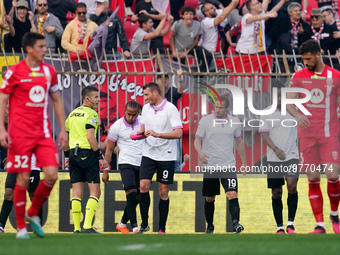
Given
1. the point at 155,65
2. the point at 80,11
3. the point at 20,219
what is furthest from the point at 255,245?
the point at 80,11

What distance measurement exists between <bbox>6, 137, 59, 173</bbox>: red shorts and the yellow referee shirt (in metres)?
3.17

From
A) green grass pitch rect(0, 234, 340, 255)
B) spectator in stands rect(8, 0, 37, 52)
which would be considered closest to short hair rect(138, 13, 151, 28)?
spectator in stands rect(8, 0, 37, 52)

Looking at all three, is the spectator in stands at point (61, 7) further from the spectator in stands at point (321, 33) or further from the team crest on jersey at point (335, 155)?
the team crest on jersey at point (335, 155)

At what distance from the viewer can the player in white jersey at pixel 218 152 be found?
12891 mm

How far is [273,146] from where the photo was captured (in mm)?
12938

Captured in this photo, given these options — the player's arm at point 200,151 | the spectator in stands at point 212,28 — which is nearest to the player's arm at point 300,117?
the player's arm at point 200,151

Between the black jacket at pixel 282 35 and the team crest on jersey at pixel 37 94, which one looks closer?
the team crest on jersey at pixel 37 94

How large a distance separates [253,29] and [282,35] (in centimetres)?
64

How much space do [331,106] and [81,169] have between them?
4164 millimetres

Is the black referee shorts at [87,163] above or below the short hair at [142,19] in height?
below

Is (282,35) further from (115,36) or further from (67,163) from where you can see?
(67,163)

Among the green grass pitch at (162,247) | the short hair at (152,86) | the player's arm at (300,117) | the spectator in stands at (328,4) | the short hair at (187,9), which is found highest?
the spectator in stands at (328,4)

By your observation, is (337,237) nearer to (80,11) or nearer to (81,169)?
(81,169)

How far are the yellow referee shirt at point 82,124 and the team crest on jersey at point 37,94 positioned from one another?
3.20m
